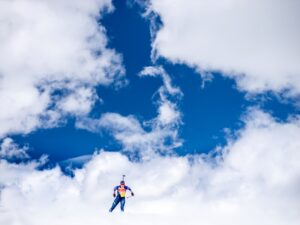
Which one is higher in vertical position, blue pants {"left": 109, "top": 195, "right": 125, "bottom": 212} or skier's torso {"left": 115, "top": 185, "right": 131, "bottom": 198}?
skier's torso {"left": 115, "top": 185, "right": 131, "bottom": 198}

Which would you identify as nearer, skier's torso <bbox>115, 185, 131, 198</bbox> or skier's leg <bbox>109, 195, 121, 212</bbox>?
skier's torso <bbox>115, 185, 131, 198</bbox>

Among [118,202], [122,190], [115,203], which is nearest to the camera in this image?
[122,190]

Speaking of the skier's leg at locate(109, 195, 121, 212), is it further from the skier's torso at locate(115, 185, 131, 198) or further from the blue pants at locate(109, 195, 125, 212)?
the skier's torso at locate(115, 185, 131, 198)

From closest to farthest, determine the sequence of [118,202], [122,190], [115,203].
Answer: [122,190] < [118,202] < [115,203]

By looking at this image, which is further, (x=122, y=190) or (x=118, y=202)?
(x=118, y=202)

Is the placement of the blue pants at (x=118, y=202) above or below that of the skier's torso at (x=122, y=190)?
below

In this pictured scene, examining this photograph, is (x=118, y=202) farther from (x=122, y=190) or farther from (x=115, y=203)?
(x=122, y=190)

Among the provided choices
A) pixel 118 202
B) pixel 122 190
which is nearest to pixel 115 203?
pixel 118 202

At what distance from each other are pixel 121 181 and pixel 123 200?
2745 millimetres

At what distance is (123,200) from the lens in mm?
48750

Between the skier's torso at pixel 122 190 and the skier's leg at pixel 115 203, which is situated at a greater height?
the skier's torso at pixel 122 190

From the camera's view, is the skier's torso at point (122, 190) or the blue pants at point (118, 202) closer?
the skier's torso at point (122, 190)

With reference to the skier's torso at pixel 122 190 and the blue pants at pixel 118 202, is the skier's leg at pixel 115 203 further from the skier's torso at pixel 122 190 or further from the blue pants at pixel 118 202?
the skier's torso at pixel 122 190

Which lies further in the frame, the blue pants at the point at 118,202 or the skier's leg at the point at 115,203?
the skier's leg at the point at 115,203
